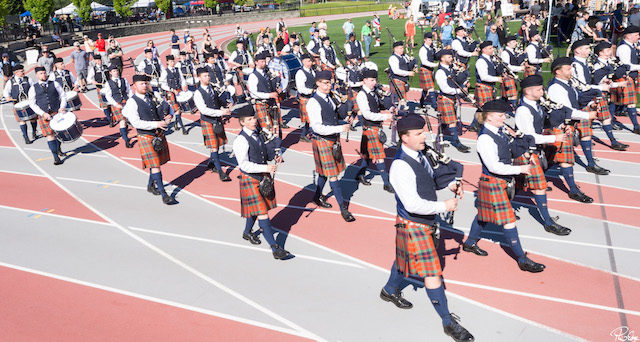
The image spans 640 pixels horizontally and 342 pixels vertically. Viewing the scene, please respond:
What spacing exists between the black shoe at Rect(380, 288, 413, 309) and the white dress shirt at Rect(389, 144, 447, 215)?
1.37 metres

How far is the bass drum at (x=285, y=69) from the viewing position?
45.5 feet

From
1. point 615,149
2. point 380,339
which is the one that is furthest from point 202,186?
point 615,149

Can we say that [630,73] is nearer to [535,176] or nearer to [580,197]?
[580,197]

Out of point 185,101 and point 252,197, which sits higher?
point 185,101

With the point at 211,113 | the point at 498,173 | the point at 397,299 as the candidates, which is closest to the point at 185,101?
the point at 211,113

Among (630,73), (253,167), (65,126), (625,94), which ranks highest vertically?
(630,73)

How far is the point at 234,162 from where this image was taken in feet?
37.2

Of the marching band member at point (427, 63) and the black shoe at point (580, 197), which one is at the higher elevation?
the marching band member at point (427, 63)

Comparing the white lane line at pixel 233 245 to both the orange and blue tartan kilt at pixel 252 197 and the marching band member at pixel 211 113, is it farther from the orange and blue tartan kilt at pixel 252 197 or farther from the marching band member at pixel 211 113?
the marching band member at pixel 211 113

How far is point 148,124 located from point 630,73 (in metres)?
10.2

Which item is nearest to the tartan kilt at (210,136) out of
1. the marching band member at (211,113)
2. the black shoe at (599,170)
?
the marching band member at (211,113)

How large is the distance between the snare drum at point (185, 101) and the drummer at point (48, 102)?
2.94 meters

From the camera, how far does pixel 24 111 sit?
1248 cm

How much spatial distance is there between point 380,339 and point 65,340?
136 inches
